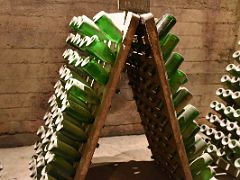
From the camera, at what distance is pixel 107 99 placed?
1538mm

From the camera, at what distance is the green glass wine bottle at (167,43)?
1.67 meters

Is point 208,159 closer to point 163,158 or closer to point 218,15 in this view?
point 163,158

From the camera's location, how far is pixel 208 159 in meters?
1.82

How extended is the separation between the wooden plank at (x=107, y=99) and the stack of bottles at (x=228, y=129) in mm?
1077

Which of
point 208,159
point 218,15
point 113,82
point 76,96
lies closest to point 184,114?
point 208,159

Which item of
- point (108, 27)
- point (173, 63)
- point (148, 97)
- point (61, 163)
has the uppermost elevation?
point (108, 27)

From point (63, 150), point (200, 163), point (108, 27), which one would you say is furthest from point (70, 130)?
point (200, 163)

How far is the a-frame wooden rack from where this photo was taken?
1514 millimetres

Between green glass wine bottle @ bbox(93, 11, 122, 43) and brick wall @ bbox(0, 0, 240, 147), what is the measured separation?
1.09 meters

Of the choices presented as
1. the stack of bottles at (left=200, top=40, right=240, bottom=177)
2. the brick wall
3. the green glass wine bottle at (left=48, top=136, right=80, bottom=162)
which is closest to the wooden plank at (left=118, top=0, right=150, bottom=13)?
the green glass wine bottle at (left=48, top=136, right=80, bottom=162)

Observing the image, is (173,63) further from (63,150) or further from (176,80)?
(63,150)

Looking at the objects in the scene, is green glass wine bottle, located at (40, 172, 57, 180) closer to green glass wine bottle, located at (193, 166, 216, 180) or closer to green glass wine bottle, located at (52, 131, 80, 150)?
green glass wine bottle, located at (52, 131, 80, 150)

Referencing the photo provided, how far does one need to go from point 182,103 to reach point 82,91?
53cm

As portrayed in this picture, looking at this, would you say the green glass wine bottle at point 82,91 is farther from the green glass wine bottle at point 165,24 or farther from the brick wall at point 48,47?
the brick wall at point 48,47
